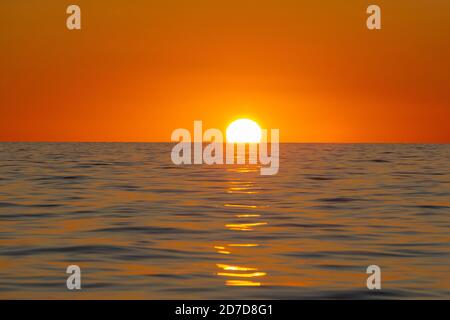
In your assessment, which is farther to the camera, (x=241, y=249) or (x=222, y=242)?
(x=222, y=242)

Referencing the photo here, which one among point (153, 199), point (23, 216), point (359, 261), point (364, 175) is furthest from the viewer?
point (364, 175)

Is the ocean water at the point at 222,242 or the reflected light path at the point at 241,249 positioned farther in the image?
the reflected light path at the point at 241,249

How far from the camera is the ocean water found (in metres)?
14.4

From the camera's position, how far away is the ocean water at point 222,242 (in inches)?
567

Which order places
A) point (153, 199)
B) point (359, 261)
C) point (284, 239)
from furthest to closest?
→ point (153, 199)
point (284, 239)
point (359, 261)

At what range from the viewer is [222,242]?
63.9ft

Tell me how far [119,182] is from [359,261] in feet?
Answer: 78.4

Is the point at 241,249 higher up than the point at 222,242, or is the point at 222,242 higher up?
the point at 222,242

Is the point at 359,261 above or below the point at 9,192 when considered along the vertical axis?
below

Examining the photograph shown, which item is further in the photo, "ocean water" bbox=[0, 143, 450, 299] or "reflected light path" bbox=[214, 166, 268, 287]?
"reflected light path" bbox=[214, 166, 268, 287]
